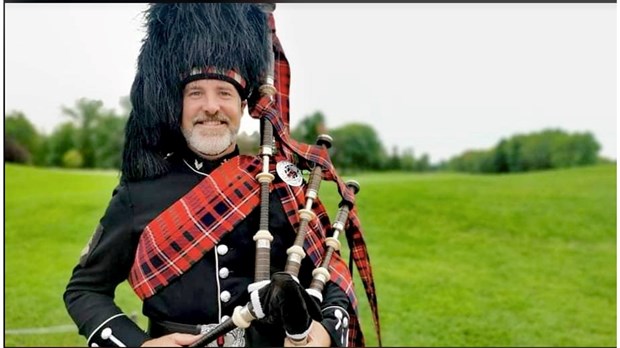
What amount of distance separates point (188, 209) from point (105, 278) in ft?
0.66

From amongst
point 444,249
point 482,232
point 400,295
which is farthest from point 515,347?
point 482,232

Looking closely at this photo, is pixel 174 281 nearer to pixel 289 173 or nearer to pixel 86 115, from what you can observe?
pixel 289 173

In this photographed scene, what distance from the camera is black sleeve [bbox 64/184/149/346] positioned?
3.98 feet

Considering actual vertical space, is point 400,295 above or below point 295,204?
below

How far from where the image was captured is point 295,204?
51.2 inches

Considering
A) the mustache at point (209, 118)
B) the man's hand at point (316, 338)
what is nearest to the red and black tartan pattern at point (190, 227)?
the mustache at point (209, 118)

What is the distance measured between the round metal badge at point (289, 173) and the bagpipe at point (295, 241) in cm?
2

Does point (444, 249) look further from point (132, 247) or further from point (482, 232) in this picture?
point (132, 247)

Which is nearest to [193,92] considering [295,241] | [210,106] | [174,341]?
[210,106]

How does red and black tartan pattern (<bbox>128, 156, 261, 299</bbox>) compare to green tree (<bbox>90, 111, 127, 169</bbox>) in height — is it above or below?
below

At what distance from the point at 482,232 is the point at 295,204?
5.14m

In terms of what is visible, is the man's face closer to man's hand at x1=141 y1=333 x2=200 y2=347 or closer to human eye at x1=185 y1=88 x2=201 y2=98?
human eye at x1=185 y1=88 x2=201 y2=98

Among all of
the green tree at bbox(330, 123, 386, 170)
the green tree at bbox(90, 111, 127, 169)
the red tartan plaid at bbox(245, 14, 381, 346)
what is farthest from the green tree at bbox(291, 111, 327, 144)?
the red tartan plaid at bbox(245, 14, 381, 346)

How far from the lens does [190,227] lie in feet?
4.11
